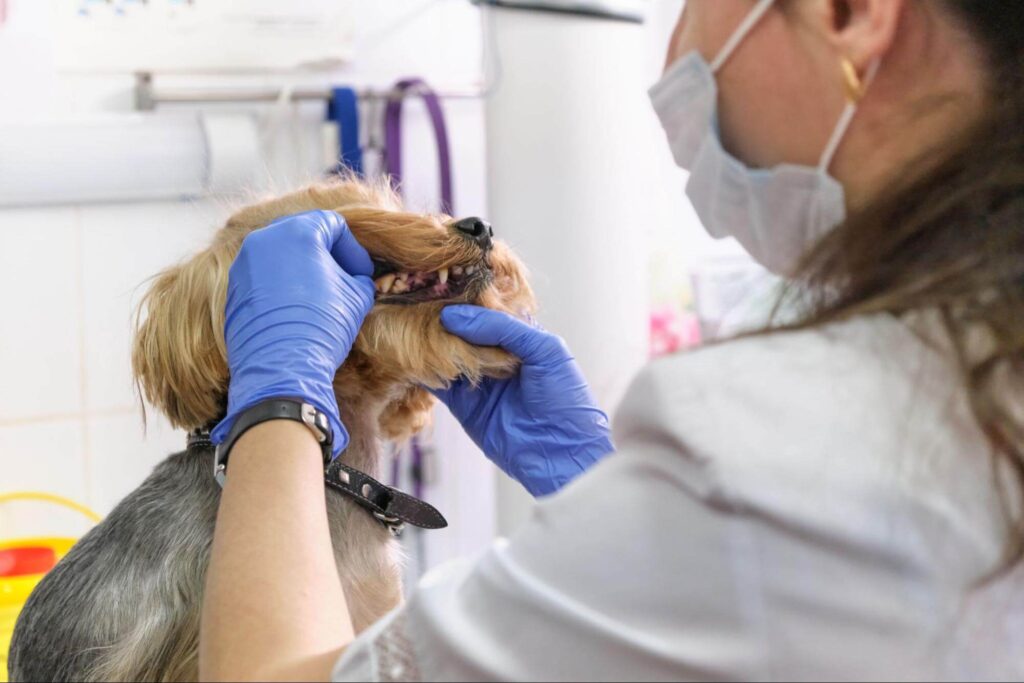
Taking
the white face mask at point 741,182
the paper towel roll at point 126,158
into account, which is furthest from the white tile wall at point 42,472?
the white face mask at point 741,182

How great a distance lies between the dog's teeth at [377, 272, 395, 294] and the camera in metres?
1.28

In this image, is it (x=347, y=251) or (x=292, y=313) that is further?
(x=347, y=251)

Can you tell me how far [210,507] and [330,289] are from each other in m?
0.27

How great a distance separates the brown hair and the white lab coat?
16 millimetres

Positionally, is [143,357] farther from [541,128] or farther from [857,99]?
[541,128]

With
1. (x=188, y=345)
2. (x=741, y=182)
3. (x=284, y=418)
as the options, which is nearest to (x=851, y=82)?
(x=741, y=182)

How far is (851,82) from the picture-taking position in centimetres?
79

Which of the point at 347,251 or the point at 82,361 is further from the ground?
the point at 347,251

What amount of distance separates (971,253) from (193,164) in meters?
1.62

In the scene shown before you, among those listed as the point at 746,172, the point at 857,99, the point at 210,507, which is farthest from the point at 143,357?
the point at 857,99

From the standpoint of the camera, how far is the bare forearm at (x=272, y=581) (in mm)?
770

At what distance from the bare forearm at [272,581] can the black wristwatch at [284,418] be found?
0.19 feet

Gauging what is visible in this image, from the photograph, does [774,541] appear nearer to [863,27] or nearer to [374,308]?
[863,27]

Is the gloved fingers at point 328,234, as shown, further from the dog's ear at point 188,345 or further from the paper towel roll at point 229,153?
the paper towel roll at point 229,153
